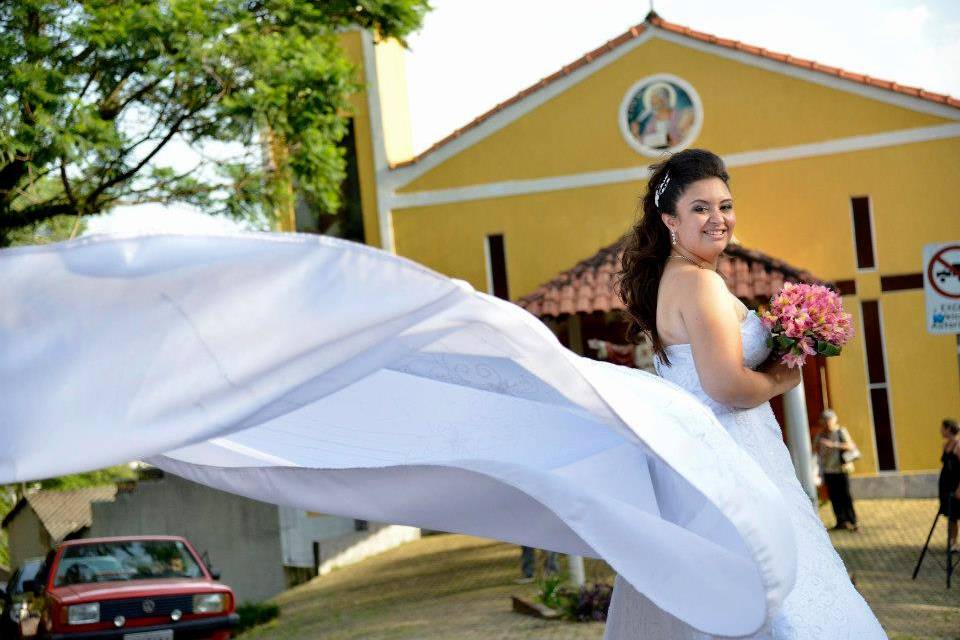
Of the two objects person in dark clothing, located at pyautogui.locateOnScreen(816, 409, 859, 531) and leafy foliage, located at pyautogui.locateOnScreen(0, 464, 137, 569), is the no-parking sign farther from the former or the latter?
leafy foliage, located at pyautogui.locateOnScreen(0, 464, 137, 569)

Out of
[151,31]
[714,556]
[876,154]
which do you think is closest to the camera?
[714,556]

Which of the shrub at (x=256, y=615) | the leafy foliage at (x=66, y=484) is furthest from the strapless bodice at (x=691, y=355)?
the leafy foliage at (x=66, y=484)

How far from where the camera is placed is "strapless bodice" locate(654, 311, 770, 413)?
4.62m

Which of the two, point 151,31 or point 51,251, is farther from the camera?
point 151,31

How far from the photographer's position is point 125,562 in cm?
1566

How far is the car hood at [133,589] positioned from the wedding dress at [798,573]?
A: 34.6 ft

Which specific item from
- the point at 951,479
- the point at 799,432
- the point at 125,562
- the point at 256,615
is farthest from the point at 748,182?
the point at 125,562

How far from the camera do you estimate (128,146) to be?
1606 centimetres

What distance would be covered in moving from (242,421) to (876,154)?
73.2ft

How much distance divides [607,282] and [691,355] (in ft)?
51.7

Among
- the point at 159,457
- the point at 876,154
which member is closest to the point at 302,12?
the point at 876,154

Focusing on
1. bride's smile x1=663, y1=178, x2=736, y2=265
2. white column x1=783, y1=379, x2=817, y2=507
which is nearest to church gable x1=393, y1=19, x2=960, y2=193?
white column x1=783, y1=379, x2=817, y2=507

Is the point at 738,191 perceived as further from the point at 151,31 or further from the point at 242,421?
the point at 242,421

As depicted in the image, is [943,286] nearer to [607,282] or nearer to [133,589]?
[607,282]
